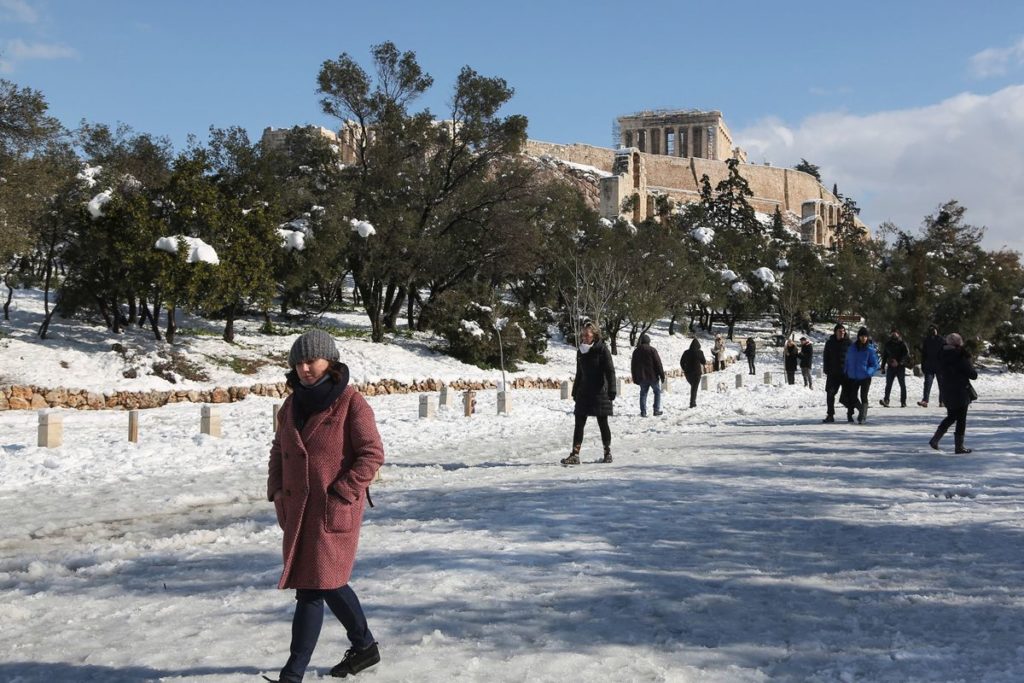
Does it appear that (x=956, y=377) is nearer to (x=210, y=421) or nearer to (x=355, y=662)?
(x=355, y=662)

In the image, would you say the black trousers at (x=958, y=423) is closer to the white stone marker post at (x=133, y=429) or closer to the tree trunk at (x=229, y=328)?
the white stone marker post at (x=133, y=429)

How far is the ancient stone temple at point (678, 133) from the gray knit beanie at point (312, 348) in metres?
126

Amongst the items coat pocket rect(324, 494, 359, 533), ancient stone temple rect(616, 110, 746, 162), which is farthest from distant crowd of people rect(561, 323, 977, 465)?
ancient stone temple rect(616, 110, 746, 162)

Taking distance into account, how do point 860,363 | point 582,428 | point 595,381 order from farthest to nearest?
1. point 860,363
2. point 582,428
3. point 595,381

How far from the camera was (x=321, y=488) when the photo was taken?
148 inches

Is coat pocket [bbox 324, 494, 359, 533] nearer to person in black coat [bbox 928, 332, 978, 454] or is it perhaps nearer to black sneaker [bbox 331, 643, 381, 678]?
black sneaker [bbox 331, 643, 381, 678]

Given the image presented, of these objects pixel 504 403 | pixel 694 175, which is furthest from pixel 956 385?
pixel 694 175

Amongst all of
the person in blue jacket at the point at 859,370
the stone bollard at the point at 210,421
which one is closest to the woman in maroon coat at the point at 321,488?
the stone bollard at the point at 210,421

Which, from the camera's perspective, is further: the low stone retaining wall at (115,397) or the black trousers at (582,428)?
the low stone retaining wall at (115,397)

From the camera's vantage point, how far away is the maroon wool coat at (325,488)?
370cm

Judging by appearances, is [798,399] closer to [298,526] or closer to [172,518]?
[172,518]

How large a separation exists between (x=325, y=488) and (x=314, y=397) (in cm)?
40

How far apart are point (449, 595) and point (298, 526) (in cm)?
Result: 166

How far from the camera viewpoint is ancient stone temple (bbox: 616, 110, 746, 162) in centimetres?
12588
